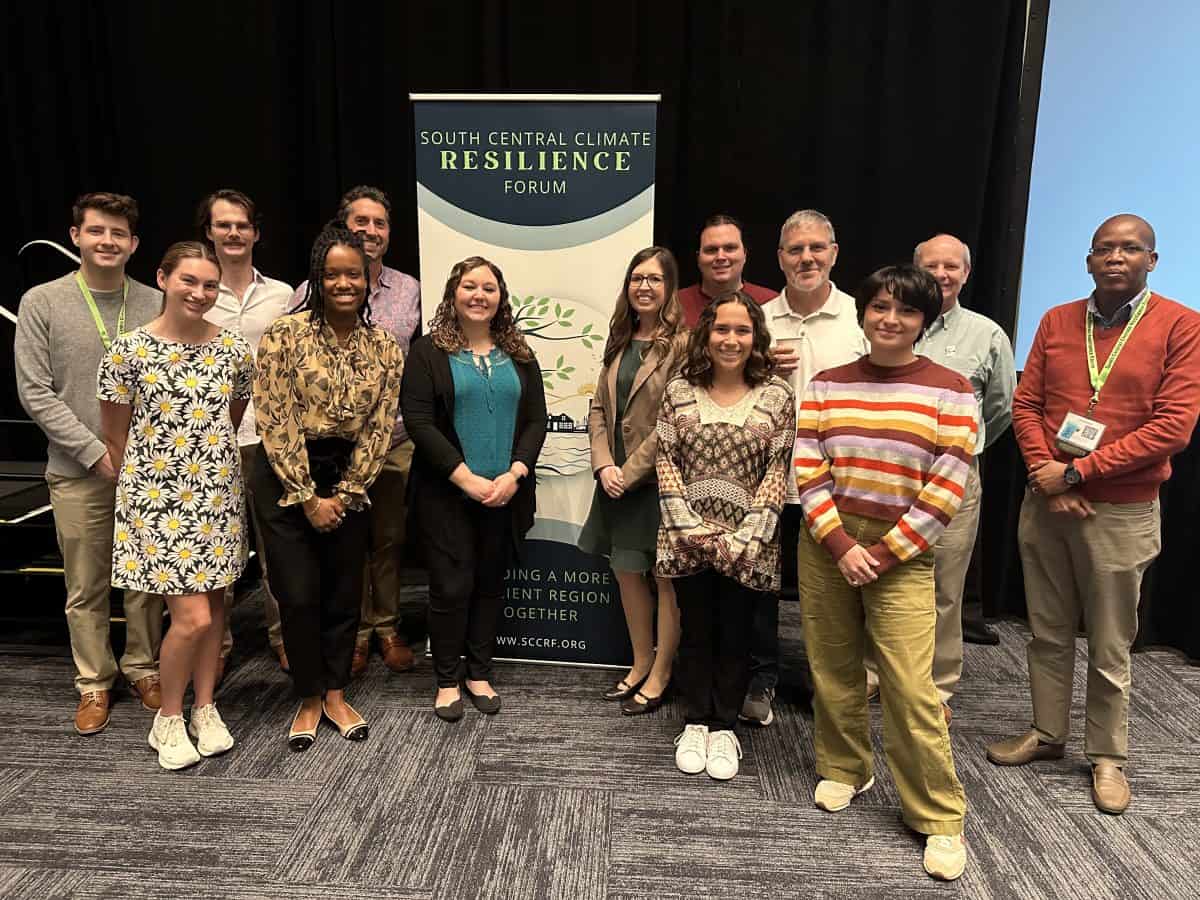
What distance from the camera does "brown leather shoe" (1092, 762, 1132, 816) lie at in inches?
90.8

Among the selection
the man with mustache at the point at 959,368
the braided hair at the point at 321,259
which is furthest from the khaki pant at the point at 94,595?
the man with mustache at the point at 959,368

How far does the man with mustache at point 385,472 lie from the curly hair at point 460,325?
38 centimetres

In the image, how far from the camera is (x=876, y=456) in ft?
6.82

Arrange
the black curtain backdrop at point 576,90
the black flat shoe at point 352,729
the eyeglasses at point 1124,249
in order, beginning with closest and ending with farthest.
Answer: the eyeglasses at point 1124,249 → the black flat shoe at point 352,729 → the black curtain backdrop at point 576,90

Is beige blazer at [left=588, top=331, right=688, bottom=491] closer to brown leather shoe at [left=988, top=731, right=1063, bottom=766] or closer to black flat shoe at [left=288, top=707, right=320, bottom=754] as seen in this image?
black flat shoe at [left=288, top=707, right=320, bottom=754]

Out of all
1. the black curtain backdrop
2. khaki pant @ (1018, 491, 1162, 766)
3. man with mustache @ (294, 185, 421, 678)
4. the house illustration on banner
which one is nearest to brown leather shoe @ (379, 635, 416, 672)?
man with mustache @ (294, 185, 421, 678)

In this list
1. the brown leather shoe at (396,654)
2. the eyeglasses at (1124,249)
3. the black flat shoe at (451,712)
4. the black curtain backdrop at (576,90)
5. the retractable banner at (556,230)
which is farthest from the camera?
the black curtain backdrop at (576,90)

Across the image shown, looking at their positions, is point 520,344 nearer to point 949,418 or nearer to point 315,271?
point 315,271

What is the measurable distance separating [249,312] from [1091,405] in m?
2.80

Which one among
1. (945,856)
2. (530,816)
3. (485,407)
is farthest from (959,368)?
(530,816)

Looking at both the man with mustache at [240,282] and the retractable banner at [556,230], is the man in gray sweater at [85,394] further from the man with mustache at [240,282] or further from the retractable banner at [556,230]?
the retractable banner at [556,230]

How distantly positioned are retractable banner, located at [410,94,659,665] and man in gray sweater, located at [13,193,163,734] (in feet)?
3.32

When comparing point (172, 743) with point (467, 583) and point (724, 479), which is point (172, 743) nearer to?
point (467, 583)

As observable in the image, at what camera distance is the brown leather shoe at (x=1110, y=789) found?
2307 millimetres
